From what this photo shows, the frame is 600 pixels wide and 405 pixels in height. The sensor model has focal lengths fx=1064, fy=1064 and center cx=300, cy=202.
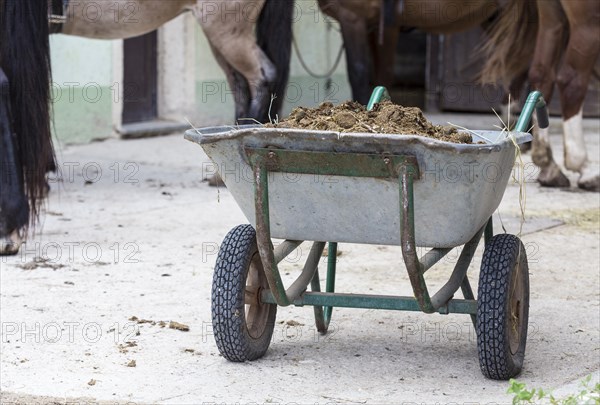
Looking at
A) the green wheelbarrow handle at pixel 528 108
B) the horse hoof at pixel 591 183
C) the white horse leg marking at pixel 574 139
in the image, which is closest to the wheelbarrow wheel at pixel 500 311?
the green wheelbarrow handle at pixel 528 108

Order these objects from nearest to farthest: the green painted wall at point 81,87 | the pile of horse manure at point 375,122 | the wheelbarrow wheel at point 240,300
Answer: the pile of horse manure at point 375,122 < the wheelbarrow wheel at point 240,300 < the green painted wall at point 81,87

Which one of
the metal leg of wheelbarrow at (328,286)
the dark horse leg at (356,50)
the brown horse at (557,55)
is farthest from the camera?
the dark horse leg at (356,50)

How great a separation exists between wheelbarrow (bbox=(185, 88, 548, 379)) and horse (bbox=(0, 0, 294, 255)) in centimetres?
189

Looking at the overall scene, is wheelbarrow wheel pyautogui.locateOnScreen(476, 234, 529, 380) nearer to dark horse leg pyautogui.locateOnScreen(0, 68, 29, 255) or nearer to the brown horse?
dark horse leg pyautogui.locateOnScreen(0, 68, 29, 255)

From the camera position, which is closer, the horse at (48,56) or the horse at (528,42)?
the horse at (48,56)

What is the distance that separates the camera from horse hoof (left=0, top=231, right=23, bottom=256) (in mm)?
5109

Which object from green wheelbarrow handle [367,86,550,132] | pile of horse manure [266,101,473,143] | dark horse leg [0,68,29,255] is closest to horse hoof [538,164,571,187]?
green wheelbarrow handle [367,86,550,132]

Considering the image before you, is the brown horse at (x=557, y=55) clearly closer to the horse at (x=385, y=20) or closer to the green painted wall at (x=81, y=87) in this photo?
the horse at (x=385, y=20)

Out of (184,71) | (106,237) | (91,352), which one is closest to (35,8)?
(106,237)

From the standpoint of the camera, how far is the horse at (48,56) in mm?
5148

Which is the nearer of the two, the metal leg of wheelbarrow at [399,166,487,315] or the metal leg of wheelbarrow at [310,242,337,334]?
the metal leg of wheelbarrow at [399,166,487,315]

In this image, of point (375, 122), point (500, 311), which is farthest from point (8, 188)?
point (500, 311)

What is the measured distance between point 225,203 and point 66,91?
270 cm

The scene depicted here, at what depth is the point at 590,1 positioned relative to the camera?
21.0ft
